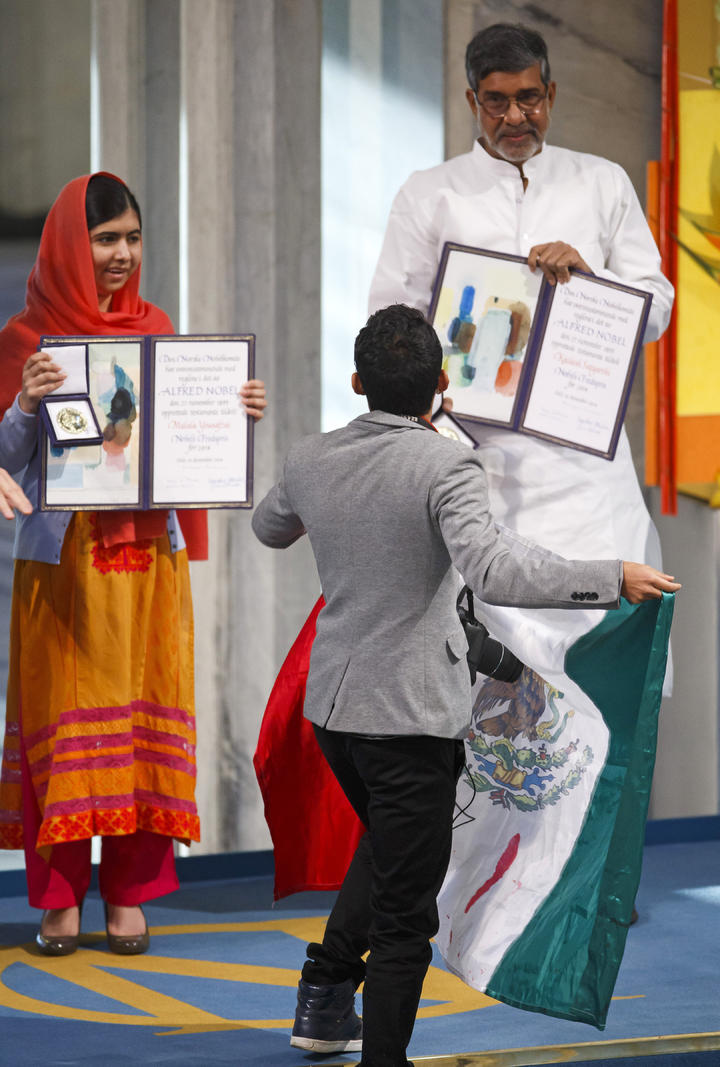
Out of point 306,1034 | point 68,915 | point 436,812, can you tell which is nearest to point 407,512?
point 436,812

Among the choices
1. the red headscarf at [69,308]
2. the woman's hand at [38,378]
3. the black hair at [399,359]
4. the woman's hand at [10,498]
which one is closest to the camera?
the black hair at [399,359]

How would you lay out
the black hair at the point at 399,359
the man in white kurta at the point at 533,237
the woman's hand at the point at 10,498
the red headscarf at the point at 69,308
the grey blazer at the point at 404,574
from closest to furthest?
the grey blazer at the point at 404,574 < the black hair at the point at 399,359 < the woman's hand at the point at 10,498 < the red headscarf at the point at 69,308 < the man in white kurta at the point at 533,237

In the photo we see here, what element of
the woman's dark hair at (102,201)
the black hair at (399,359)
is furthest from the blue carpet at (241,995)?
the woman's dark hair at (102,201)

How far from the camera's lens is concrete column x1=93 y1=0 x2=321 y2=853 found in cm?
501

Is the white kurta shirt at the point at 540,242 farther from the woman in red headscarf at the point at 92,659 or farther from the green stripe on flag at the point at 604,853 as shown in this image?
the green stripe on flag at the point at 604,853

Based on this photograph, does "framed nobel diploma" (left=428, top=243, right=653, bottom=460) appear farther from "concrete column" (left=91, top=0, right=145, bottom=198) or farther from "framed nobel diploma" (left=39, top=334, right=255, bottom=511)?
"concrete column" (left=91, top=0, right=145, bottom=198)

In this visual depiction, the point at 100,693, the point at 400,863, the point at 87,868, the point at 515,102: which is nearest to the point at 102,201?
the point at 515,102

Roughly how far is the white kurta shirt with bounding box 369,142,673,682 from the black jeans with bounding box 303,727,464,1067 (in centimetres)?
127

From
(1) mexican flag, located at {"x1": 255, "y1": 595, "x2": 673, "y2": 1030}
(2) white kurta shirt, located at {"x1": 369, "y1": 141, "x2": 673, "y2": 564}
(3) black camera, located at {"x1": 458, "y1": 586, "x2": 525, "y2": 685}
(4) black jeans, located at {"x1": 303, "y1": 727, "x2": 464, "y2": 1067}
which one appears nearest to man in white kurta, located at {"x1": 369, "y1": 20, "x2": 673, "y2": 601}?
(2) white kurta shirt, located at {"x1": 369, "y1": 141, "x2": 673, "y2": 564}

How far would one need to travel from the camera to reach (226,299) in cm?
507

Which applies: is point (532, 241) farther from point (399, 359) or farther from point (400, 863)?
point (400, 863)

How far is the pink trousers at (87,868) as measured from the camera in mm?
3578

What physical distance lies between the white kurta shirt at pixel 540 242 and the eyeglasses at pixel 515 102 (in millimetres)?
152

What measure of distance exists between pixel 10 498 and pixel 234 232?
2.23 metres
